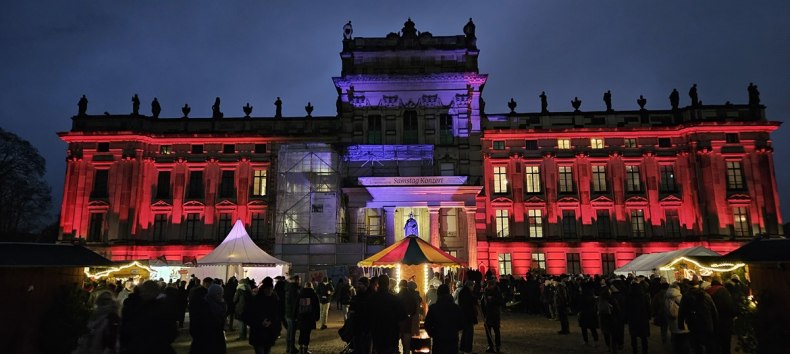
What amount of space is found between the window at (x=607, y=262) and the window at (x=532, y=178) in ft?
23.1

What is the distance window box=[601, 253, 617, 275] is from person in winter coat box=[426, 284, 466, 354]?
3577 centimetres

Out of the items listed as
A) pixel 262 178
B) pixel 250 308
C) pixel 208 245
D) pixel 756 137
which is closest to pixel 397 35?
pixel 262 178

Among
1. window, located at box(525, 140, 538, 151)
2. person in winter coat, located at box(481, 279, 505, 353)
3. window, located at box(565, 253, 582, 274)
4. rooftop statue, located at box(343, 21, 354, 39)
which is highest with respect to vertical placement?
rooftop statue, located at box(343, 21, 354, 39)

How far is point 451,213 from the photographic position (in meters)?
40.9

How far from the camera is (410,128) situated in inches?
1574

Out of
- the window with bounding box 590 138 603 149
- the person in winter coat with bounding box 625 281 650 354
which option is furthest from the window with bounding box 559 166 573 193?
the person in winter coat with bounding box 625 281 650 354

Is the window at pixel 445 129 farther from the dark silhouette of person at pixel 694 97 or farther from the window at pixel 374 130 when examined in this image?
the dark silhouette of person at pixel 694 97

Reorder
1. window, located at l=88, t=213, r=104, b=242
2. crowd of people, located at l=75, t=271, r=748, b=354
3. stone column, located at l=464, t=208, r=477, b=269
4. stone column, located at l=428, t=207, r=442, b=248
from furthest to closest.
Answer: window, located at l=88, t=213, r=104, b=242, stone column, located at l=464, t=208, r=477, b=269, stone column, located at l=428, t=207, r=442, b=248, crowd of people, located at l=75, t=271, r=748, b=354

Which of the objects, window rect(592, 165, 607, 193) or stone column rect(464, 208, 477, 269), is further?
window rect(592, 165, 607, 193)

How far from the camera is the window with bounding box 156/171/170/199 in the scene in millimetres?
43250

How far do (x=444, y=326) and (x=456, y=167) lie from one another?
30497mm

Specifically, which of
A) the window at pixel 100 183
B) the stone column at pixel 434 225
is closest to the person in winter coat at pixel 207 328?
the stone column at pixel 434 225

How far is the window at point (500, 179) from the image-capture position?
42750 millimetres

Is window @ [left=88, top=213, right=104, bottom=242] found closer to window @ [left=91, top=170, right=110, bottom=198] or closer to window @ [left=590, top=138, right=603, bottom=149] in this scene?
window @ [left=91, top=170, right=110, bottom=198]
